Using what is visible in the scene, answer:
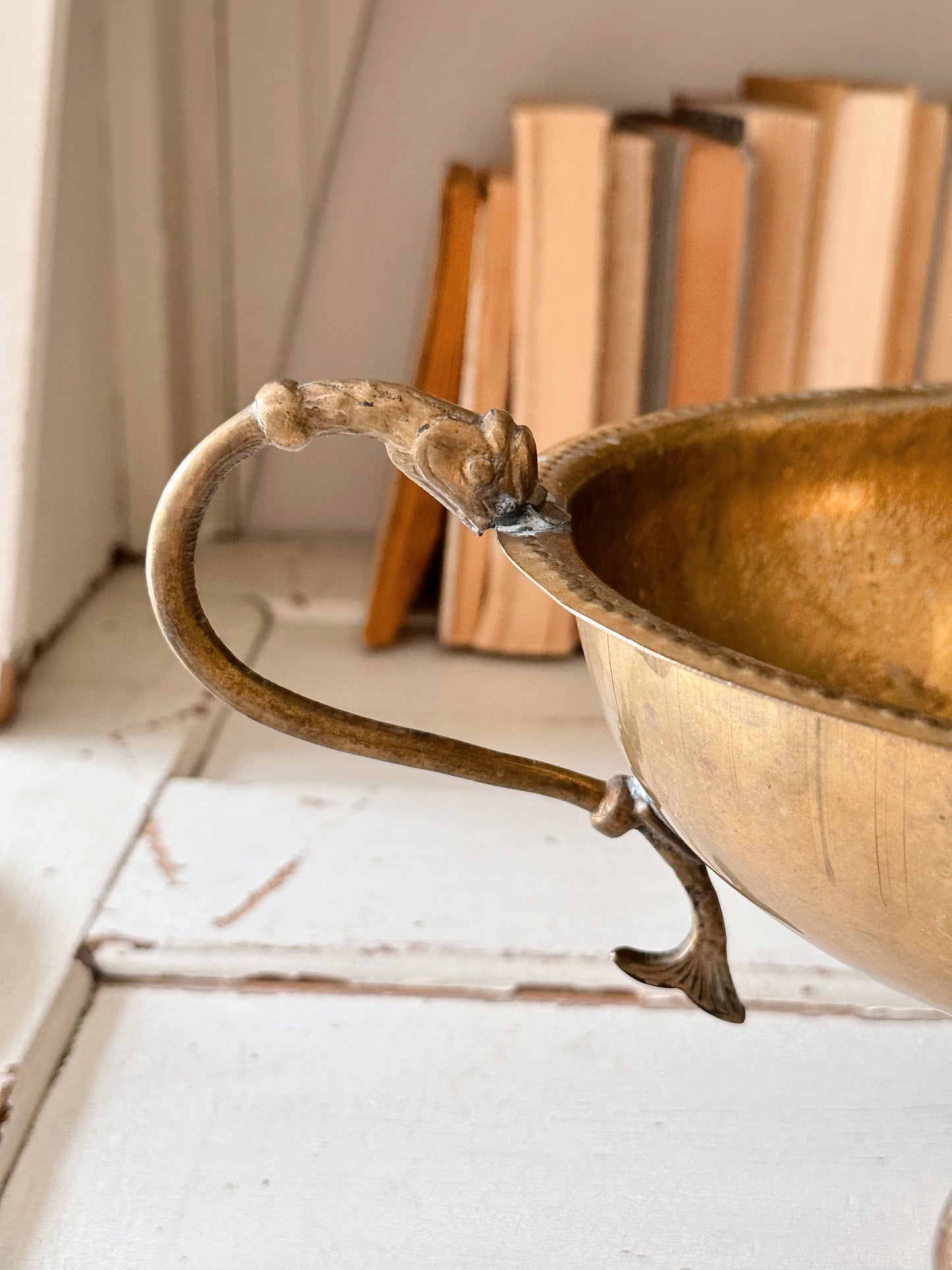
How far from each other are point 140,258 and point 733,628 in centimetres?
77

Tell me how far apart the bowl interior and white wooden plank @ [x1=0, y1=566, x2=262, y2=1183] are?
1.14 ft

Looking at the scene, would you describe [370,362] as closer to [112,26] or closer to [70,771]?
[112,26]

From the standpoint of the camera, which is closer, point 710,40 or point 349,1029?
point 349,1029

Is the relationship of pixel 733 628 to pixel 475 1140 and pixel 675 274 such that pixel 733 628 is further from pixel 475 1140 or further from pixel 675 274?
pixel 675 274

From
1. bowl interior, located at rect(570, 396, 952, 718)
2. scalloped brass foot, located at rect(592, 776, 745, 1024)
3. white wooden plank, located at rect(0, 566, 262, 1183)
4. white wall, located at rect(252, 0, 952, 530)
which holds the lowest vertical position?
white wooden plank, located at rect(0, 566, 262, 1183)

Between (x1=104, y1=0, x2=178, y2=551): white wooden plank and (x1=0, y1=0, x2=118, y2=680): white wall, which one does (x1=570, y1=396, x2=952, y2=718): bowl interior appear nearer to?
(x1=0, y1=0, x2=118, y2=680): white wall

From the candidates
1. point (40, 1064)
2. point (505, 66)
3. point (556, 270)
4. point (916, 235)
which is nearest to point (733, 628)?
point (40, 1064)

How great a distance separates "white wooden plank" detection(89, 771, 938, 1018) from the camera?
2.07 ft

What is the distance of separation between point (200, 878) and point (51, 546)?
1.32 feet

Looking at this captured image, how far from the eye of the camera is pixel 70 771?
→ 0.81 meters

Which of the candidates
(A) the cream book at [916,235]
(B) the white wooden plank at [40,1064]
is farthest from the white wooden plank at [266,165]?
(B) the white wooden plank at [40,1064]

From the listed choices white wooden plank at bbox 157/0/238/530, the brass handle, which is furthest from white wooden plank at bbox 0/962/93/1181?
white wooden plank at bbox 157/0/238/530

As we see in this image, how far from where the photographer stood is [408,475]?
0.36 metres

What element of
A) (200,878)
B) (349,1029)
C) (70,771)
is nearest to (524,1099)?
(349,1029)
